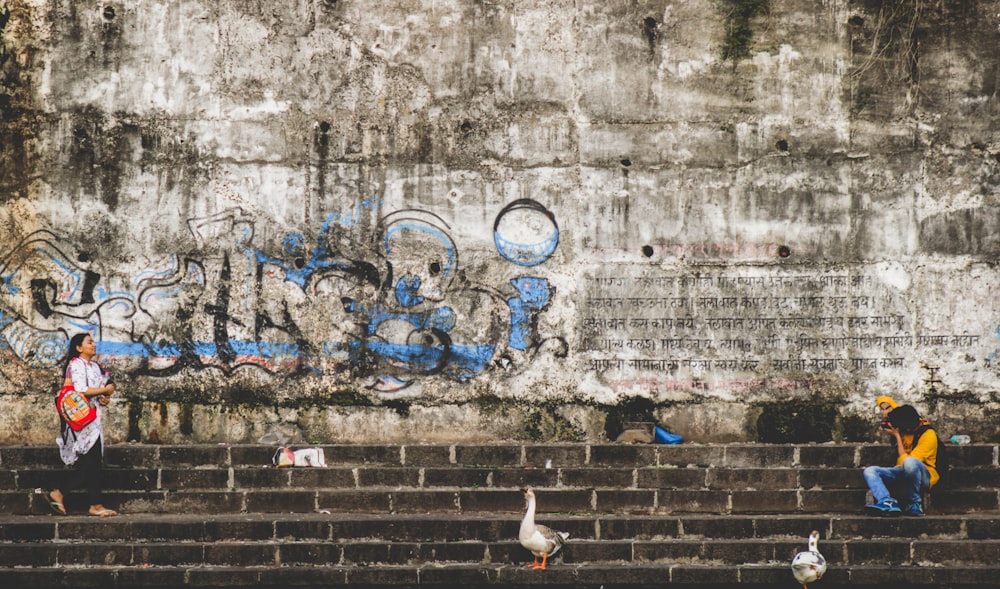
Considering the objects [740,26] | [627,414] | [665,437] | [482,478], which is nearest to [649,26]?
[740,26]

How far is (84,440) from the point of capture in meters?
8.00

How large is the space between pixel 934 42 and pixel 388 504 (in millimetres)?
6860

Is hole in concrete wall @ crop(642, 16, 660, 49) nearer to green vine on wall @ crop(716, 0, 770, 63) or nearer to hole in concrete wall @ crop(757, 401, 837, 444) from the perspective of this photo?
green vine on wall @ crop(716, 0, 770, 63)

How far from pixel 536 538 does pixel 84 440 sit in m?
3.81

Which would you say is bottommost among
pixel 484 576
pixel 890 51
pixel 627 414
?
pixel 484 576

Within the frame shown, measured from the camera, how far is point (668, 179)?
31.3ft

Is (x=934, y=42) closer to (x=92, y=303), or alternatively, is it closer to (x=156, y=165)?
(x=156, y=165)

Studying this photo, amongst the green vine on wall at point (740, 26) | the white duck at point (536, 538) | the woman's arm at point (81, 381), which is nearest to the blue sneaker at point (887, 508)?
the white duck at point (536, 538)

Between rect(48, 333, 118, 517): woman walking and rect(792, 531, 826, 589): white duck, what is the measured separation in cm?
552

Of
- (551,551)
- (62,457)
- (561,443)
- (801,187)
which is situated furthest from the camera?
(801,187)

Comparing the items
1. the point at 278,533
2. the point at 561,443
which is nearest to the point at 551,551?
the point at 561,443

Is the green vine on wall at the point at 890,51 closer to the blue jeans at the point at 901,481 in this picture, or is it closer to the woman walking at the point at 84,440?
the blue jeans at the point at 901,481

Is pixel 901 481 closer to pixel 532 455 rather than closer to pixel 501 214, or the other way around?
pixel 532 455

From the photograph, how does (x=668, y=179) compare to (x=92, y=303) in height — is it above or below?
above
